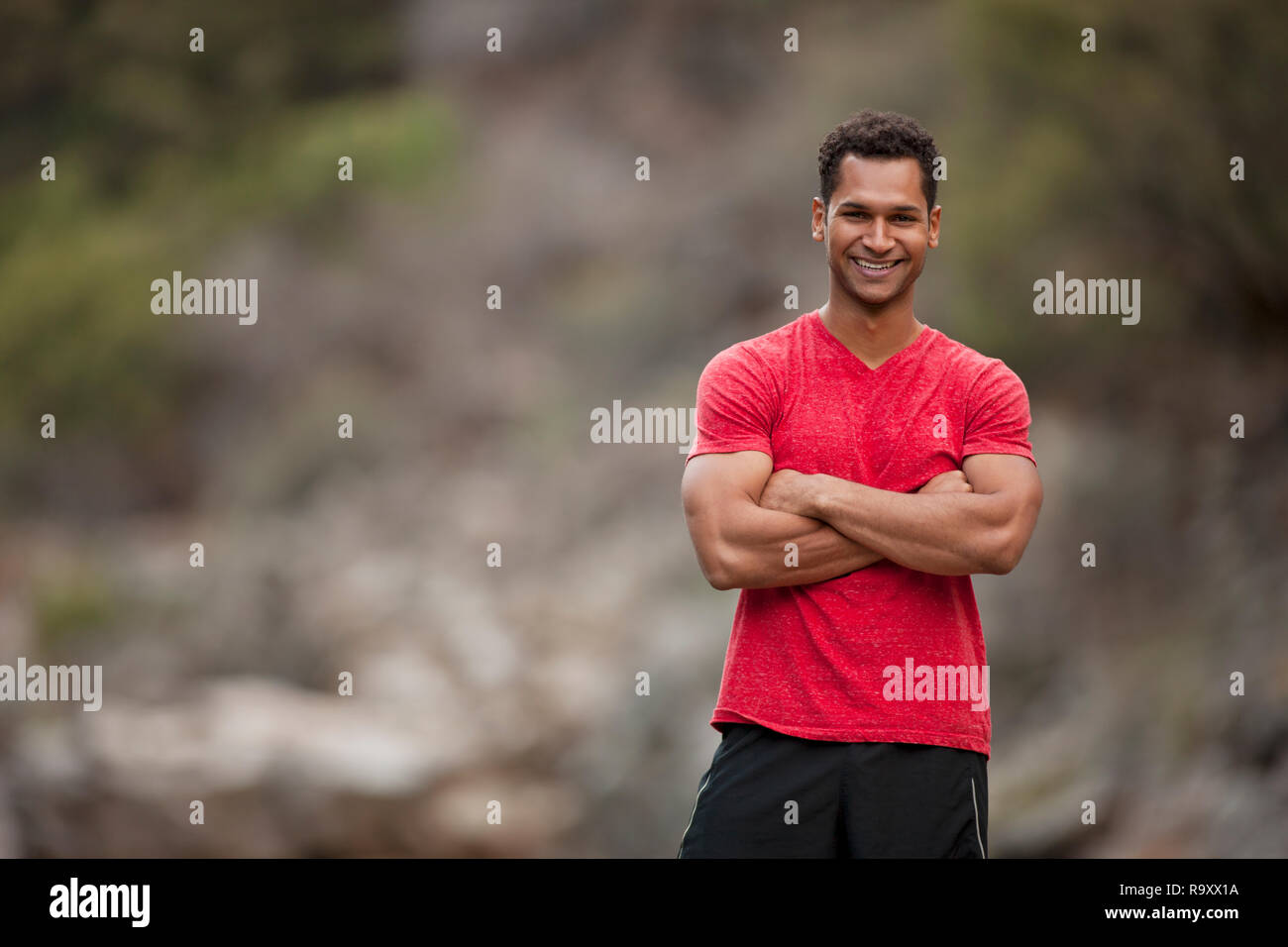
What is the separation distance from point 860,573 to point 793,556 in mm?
96

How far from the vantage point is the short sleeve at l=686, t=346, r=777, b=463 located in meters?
1.93

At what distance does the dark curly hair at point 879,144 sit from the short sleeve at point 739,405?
252 mm

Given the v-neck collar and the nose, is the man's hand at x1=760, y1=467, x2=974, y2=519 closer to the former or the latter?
the v-neck collar

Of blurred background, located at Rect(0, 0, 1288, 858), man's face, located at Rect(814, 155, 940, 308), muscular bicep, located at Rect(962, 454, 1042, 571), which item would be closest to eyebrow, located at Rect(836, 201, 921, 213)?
man's face, located at Rect(814, 155, 940, 308)

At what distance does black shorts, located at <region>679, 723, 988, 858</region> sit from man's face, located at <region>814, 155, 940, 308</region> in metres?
0.59

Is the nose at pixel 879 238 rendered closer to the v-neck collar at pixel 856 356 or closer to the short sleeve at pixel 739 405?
the v-neck collar at pixel 856 356

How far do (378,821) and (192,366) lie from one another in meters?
5.76

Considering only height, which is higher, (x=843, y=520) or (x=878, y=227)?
(x=878, y=227)

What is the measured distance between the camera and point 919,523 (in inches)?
72.7

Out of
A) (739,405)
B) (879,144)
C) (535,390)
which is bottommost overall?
(739,405)

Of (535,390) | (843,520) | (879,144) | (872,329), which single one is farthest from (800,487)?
(535,390)

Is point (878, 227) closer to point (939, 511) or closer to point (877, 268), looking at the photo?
point (877, 268)

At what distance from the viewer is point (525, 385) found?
36.9ft

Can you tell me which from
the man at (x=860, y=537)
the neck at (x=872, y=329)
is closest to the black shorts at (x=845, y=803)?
the man at (x=860, y=537)
